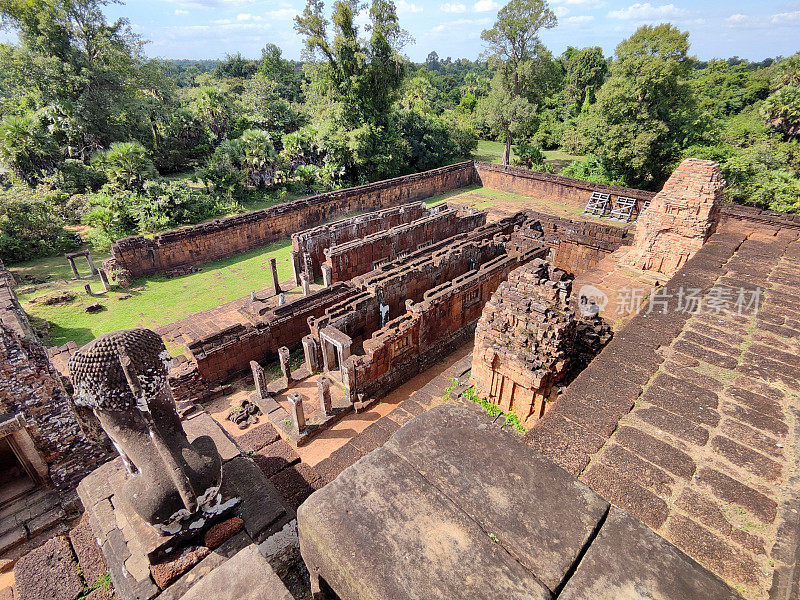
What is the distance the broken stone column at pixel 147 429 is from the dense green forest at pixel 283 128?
672 inches

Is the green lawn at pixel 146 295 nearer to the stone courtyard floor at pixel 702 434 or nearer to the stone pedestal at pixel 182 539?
the stone pedestal at pixel 182 539

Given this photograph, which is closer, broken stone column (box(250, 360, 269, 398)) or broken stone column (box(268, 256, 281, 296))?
broken stone column (box(250, 360, 269, 398))

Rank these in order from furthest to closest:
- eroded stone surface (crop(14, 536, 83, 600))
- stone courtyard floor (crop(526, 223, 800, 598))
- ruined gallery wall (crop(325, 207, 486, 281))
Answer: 1. ruined gallery wall (crop(325, 207, 486, 281))
2. eroded stone surface (crop(14, 536, 83, 600))
3. stone courtyard floor (crop(526, 223, 800, 598))

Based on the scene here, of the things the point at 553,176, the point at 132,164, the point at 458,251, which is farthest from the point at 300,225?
the point at 553,176

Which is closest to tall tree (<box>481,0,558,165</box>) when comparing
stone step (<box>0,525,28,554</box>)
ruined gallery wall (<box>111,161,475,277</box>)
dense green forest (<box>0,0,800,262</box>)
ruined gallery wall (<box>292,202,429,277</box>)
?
dense green forest (<box>0,0,800,262</box>)

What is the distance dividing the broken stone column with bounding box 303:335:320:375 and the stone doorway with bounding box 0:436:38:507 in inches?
198

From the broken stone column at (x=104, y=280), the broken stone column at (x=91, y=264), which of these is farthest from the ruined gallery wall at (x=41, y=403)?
the broken stone column at (x=91, y=264)

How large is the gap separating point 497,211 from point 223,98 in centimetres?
1851

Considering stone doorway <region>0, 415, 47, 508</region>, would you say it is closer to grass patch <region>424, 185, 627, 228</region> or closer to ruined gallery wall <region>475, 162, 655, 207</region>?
grass patch <region>424, 185, 627, 228</region>

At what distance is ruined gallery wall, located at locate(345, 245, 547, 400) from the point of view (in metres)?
8.27

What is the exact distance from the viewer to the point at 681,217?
8.78 metres

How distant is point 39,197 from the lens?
16.6 metres

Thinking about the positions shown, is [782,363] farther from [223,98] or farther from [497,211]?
[223,98]

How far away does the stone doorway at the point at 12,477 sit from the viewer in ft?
21.6
